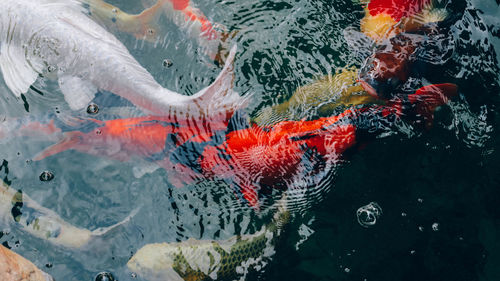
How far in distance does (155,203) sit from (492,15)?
3351 millimetres

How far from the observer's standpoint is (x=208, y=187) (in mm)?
3086

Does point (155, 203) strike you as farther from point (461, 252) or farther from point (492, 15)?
point (492, 15)

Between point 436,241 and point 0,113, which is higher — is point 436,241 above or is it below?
below

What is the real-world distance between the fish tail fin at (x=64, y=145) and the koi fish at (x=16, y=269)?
81cm

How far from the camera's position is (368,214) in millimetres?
3082

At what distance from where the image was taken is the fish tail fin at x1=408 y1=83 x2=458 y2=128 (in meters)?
3.30

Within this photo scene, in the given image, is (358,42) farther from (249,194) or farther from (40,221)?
(40,221)

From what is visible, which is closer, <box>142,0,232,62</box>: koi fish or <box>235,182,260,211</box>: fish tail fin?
<box>235,182,260,211</box>: fish tail fin

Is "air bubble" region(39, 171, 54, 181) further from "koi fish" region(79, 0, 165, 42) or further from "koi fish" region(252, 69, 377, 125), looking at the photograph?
"koi fish" region(252, 69, 377, 125)

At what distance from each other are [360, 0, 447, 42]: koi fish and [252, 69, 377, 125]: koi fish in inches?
20.1

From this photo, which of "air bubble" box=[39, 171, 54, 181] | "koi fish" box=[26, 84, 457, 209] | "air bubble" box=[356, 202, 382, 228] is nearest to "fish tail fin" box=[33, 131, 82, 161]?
"koi fish" box=[26, 84, 457, 209]

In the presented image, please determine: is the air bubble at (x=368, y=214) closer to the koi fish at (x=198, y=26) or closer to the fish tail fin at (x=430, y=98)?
the fish tail fin at (x=430, y=98)

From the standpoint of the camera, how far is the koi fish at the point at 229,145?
9.82 feet

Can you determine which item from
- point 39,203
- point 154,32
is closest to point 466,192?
point 154,32
